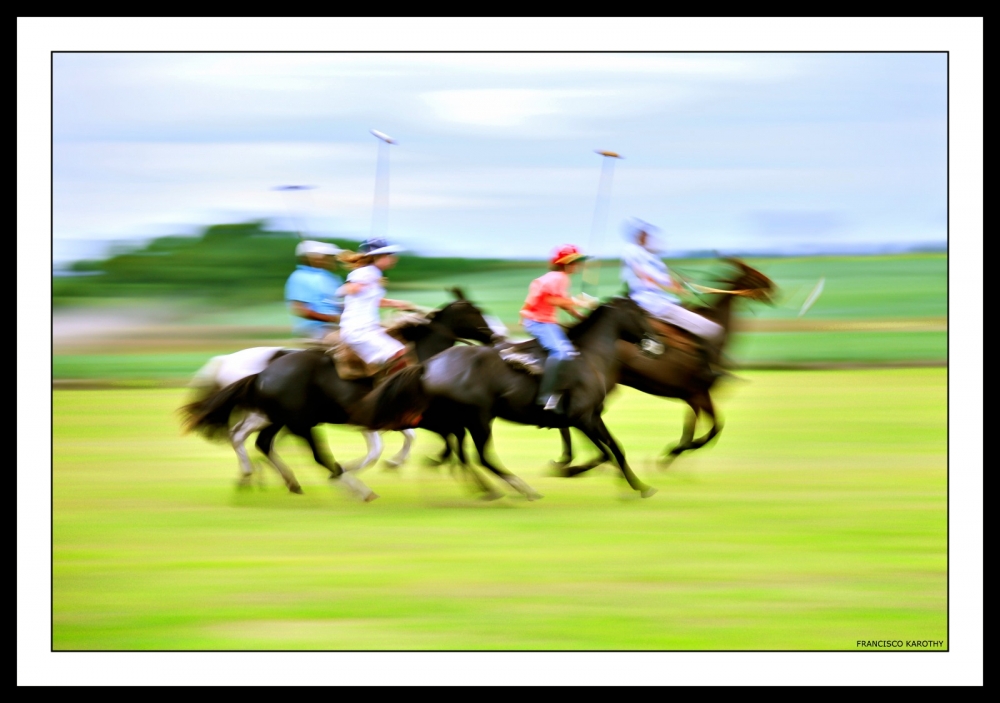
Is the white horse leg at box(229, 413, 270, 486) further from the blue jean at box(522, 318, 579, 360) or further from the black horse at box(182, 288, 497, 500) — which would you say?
the blue jean at box(522, 318, 579, 360)

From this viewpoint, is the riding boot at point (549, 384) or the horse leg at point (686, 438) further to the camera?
the horse leg at point (686, 438)

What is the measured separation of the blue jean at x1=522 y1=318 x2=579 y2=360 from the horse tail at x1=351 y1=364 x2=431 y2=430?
899 millimetres

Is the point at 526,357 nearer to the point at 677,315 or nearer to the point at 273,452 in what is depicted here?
the point at 677,315

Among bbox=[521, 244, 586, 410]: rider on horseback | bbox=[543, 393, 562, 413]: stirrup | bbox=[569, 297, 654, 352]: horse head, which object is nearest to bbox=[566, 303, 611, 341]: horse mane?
bbox=[569, 297, 654, 352]: horse head

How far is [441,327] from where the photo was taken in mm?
8922

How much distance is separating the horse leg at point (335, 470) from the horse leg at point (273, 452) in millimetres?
243

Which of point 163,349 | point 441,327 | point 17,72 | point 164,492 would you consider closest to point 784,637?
point 441,327

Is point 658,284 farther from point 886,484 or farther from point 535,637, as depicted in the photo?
point 535,637

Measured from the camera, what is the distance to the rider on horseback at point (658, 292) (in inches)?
383

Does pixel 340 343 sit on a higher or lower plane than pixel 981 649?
higher

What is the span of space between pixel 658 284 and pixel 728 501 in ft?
6.32

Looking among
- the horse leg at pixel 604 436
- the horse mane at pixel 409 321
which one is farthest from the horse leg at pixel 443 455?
the horse leg at pixel 604 436

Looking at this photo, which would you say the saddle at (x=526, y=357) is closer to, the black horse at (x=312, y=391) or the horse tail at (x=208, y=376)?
the black horse at (x=312, y=391)

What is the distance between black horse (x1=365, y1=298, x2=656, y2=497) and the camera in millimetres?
8484
